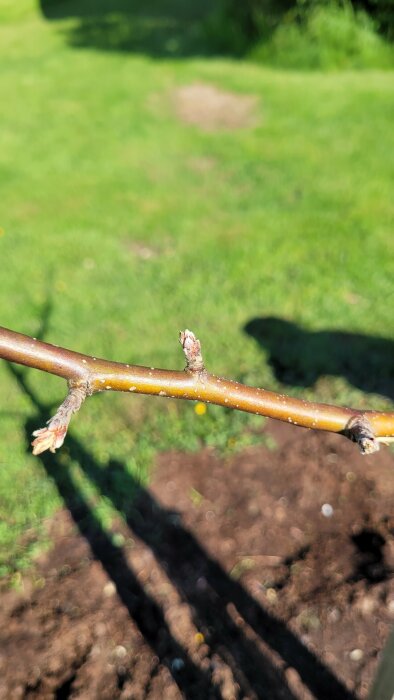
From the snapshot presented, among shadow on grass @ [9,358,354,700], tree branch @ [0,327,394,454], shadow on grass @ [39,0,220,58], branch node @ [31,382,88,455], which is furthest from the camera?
shadow on grass @ [39,0,220,58]

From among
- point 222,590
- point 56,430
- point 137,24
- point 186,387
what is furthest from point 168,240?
point 137,24

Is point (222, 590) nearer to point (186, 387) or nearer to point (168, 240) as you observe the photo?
point (186, 387)

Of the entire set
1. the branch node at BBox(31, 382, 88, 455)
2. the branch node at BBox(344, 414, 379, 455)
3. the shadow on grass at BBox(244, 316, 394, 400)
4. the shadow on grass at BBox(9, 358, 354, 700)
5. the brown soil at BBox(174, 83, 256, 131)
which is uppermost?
the branch node at BBox(31, 382, 88, 455)

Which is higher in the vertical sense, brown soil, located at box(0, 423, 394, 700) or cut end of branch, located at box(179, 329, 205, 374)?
cut end of branch, located at box(179, 329, 205, 374)

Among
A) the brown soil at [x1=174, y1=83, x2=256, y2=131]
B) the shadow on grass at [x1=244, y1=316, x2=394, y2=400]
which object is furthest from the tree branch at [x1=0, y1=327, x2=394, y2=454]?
the brown soil at [x1=174, y1=83, x2=256, y2=131]

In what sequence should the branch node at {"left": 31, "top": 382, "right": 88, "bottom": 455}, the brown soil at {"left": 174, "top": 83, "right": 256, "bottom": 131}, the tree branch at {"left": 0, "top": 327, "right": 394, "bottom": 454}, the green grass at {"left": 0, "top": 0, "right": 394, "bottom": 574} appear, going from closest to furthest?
1. the branch node at {"left": 31, "top": 382, "right": 88, "bottom": 455}
2. the tree branch at {"left": 0, "top": 327, "right": 394, "bottom": 454}
3. the green grass at {"left": 0, "top": 0, "right": 394, "bottom": 574}
4. the brown soil at {"left": 174, "top": 83, "right": 256, "bottom": 131}

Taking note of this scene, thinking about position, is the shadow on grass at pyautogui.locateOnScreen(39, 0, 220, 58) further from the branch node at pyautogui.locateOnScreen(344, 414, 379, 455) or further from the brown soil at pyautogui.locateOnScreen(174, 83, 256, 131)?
the branch node at pyautogui.locateOnScreen(344, 414, 379, 455)
